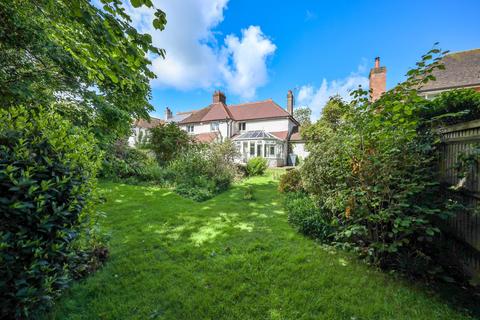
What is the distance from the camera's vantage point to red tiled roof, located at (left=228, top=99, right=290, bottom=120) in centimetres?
2462

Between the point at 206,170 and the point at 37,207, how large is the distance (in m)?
8.29

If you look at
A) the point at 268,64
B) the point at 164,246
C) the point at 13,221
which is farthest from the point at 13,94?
the point at 268,64

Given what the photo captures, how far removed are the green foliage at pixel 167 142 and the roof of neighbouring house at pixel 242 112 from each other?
12285mm

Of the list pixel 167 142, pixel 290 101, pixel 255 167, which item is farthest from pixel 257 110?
pixel 167 142

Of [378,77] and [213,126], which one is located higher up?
[378,77]

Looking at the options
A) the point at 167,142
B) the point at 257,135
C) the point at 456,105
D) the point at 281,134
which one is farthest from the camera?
the point at 281,134

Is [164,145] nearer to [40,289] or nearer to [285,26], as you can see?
[285,26]

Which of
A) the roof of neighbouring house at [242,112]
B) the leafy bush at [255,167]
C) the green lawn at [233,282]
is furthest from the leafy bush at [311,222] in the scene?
the roof of neighbouring house at [242,112]

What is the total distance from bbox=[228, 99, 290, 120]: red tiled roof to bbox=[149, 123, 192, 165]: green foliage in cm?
1362

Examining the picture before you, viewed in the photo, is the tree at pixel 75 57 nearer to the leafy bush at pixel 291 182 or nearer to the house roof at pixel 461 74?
the leafy bush at pixel 291 182

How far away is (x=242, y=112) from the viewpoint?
2703 cm

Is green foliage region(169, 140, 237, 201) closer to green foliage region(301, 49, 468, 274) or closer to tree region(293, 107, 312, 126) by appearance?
green foliage region(301, 49, 468, 274)

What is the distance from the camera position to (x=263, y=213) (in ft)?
19.7

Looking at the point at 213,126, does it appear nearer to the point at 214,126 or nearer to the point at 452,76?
the point at 214,126
